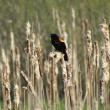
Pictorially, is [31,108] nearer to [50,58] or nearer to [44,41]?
[50,58]

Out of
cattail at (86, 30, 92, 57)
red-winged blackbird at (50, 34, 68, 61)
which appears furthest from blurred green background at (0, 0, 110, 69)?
cattail at (86, 30, 92, 57)

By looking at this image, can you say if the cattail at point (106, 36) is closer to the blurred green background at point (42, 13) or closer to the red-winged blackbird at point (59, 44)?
the red-winged blackbird at point (59, 44)

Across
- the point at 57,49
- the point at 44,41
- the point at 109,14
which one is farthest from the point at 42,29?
the point at 57,49

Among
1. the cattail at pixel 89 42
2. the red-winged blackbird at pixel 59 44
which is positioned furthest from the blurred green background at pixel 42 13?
the cattail at pixel 89 42

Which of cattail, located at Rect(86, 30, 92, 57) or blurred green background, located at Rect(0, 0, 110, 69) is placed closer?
cattail, located at Rect(86, 30, 92, 57)

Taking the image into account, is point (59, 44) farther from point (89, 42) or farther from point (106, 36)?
point (106, 36)

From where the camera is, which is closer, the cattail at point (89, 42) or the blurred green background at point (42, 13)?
the cattail at point (89, 42)

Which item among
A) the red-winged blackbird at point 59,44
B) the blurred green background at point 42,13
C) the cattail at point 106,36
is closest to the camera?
the cattail at point 106,36

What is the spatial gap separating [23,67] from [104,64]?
4755 mm

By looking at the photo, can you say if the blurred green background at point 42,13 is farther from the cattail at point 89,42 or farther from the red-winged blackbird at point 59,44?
the cattail at point 89,42

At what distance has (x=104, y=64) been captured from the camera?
9.19 ft

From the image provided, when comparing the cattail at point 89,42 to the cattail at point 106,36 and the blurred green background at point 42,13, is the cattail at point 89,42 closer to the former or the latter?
the cattail at point 106,36

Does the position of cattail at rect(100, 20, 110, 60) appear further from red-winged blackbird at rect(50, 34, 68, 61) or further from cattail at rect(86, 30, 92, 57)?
red-winged blackbird at rect(50, 34, 68, 61)

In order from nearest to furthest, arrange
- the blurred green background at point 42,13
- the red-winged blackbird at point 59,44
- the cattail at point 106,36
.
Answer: the cattail at point 106,36 < the red-winged blackbird at point 59,44 < the blurred green background at point 42,13
